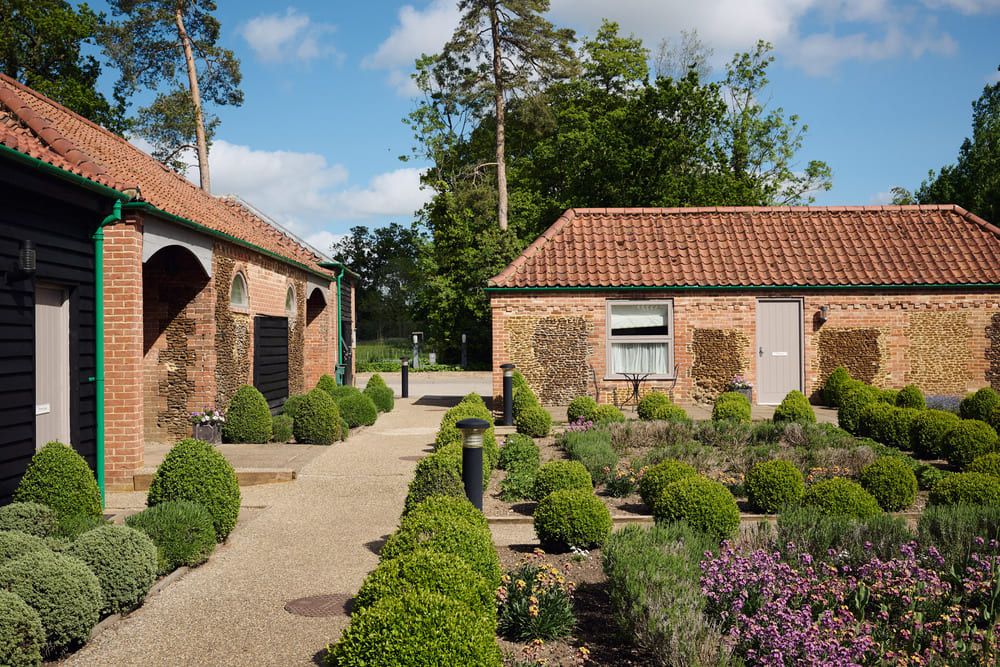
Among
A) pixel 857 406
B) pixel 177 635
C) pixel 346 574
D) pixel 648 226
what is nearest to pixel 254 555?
pixel 346 574

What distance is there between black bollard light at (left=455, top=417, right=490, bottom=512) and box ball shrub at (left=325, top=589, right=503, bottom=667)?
2.74m

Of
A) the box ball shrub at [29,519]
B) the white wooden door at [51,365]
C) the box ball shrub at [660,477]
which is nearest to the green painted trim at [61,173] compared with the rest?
the white wooden door at [51,365]

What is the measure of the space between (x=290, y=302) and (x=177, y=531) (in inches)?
483

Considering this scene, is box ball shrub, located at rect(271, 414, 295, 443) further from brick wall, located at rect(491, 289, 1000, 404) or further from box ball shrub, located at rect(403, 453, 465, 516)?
box ball shrub, located at rect(403, 453, 465, 516)

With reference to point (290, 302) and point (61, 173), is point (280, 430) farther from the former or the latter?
point (61, 173)

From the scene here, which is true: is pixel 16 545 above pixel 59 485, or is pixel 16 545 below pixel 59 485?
below

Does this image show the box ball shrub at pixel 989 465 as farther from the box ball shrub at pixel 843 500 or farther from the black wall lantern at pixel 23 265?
the black wall lantern at pixel 23 265

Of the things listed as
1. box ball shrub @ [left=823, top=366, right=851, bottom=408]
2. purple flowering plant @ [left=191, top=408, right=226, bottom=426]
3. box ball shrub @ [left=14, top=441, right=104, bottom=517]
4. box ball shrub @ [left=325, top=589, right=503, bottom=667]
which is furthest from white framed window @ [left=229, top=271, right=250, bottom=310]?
box ball shrub @ [left=823, top=366, right=851, bottom=408]

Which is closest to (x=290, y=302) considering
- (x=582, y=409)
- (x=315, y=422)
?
(x=315, y=422)

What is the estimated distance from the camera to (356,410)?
15727 mm

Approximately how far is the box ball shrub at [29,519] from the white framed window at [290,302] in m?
11.6

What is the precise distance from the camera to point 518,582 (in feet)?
16.4

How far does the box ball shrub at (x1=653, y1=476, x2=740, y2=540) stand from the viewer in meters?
→ 6.37

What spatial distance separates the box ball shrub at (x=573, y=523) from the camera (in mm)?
6316
